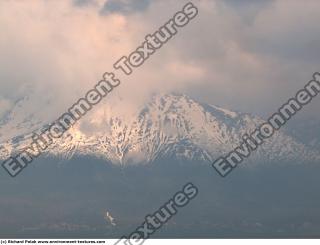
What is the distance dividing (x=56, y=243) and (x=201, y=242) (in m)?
39.1

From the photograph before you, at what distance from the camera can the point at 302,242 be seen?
622 ft

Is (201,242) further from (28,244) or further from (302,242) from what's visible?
(28,244)

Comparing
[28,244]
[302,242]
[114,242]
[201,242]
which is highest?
[28,244]

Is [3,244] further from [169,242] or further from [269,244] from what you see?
[269,244]

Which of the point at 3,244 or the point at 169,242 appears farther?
the point at 169,242

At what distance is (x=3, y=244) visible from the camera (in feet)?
607

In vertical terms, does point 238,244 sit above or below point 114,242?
below

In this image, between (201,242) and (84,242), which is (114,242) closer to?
(84,242)

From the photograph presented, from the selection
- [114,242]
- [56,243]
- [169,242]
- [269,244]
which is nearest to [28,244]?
[56,243]

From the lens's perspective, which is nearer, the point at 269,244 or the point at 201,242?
the point at 269,244

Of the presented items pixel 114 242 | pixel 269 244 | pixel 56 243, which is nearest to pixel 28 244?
pixel 56 243

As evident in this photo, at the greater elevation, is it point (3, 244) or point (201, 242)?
point (3, 244)

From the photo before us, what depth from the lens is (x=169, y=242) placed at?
200 m

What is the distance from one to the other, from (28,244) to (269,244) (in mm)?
56405
